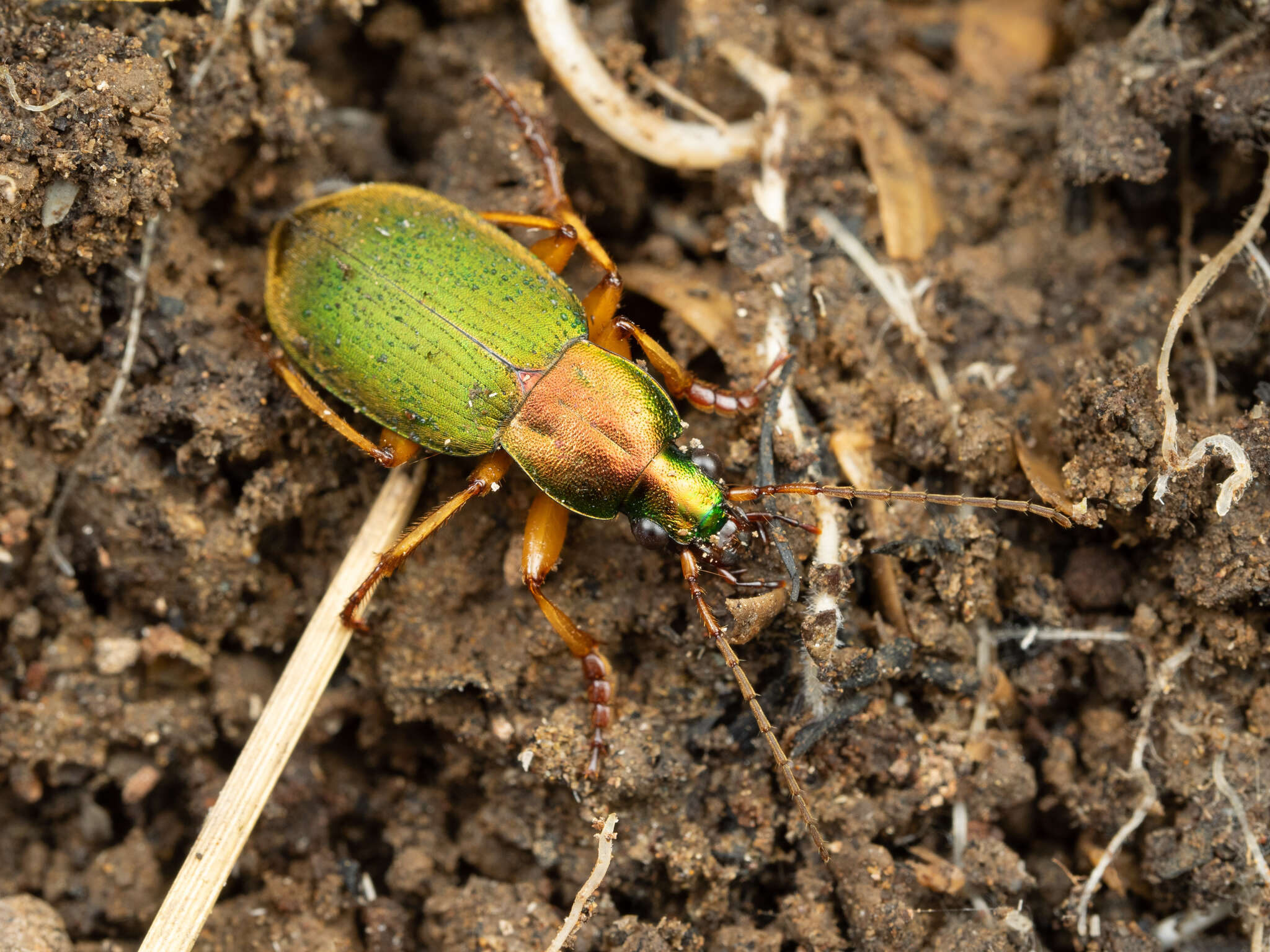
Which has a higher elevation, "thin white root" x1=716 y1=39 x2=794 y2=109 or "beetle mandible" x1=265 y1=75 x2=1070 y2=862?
"thin white root" x1=716 y1=39 x2=794 y2=109

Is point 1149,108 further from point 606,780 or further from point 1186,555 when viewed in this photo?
point 606,780

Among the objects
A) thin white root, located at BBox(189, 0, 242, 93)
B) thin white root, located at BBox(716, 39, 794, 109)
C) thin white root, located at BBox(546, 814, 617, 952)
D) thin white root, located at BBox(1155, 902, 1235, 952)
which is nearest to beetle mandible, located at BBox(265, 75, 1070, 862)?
A: thin white root, located at BBox(546, 814, 617, 952)

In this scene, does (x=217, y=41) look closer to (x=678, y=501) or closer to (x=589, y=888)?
(x=678, y=501)

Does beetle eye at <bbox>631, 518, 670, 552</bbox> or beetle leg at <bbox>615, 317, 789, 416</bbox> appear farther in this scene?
beetle leg at <bbox>615, 317, 789, 416</bbox>

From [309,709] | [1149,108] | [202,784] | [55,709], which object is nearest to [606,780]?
[309,709]

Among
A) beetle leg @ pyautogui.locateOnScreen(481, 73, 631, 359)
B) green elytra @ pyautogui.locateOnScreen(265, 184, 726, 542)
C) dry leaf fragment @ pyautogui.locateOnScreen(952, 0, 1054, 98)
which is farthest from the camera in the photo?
dry leaf fragment @ pyautogui.locateOnScreen(952, 0, 1054, 98)

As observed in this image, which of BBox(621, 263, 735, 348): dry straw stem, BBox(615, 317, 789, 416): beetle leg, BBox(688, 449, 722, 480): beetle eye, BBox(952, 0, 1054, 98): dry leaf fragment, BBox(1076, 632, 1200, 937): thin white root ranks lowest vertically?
BBox(1076, 632, 1200, 937): thin white root

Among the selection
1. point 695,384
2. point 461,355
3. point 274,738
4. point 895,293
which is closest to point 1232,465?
point 895,293

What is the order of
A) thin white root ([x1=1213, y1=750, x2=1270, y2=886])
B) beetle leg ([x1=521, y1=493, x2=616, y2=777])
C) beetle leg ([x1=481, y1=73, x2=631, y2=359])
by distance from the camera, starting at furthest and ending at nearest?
beetle leg ([x1=481, y1=73, x2=631, y2=359]) → beetle leg ([x1=521, y1=493, x2=616, y2=777]) → thin white root ([x1=1213, y1=750, x2=1270, y2=886])

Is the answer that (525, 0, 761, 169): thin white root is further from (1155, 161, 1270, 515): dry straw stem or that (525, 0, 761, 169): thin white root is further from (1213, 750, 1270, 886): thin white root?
(1213, 750, 1270, 886): thin white root
